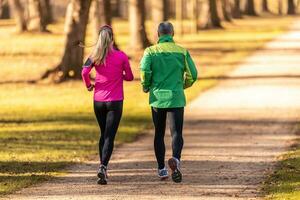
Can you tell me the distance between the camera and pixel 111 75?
1164 centimetres

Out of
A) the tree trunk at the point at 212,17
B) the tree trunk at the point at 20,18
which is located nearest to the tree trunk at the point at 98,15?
the tree trunk at the point at 20,18

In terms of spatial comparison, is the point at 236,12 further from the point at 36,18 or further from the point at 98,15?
the point at 98,15

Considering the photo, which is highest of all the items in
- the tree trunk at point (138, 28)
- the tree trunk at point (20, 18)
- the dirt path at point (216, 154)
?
the dirt path at point (216, 154)

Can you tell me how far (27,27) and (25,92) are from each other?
106 feet

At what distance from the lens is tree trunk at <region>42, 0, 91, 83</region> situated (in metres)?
28.3

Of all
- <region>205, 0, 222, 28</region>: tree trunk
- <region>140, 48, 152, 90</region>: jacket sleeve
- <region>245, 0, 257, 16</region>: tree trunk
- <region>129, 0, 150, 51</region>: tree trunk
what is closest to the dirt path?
<region>140, 48, 152, 90</region>: jacket sleeve

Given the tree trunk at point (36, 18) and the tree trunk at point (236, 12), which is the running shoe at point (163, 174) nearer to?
the tree trunk at point (36, 18)

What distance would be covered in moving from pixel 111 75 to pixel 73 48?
55.8ft

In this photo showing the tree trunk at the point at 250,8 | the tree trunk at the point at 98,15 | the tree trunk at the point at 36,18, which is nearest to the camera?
the tree trunk at the point at 98,15

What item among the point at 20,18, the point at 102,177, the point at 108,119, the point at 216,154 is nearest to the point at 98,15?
the point at 20,18

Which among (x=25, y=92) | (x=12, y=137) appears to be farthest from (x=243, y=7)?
(x=12, y=137)

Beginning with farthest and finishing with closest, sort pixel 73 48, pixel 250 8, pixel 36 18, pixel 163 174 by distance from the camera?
pixel 250 8 → pixel 36 18 → pixel 73 48 → pixel 163 174

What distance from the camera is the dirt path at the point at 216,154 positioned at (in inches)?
434

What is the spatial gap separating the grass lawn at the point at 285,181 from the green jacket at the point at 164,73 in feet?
4.51
